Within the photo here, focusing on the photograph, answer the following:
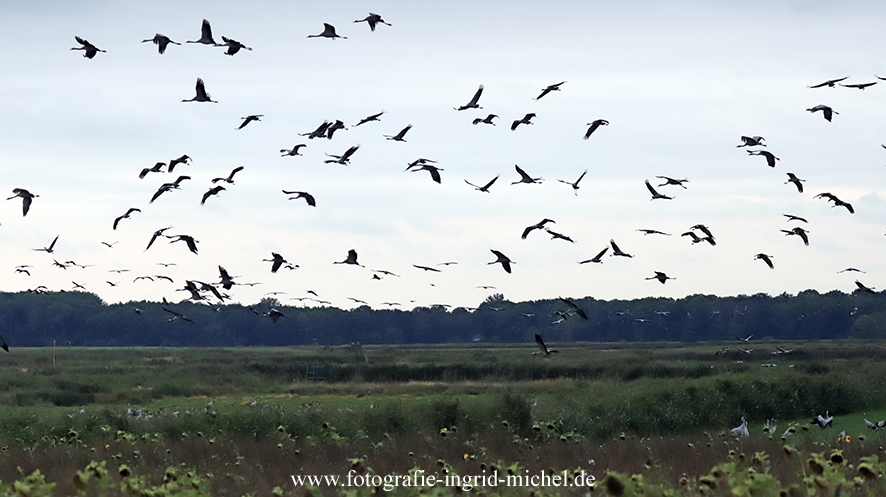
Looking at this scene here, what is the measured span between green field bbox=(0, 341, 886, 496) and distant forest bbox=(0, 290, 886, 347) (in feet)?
376

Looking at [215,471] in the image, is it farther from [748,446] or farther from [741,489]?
[741,489]

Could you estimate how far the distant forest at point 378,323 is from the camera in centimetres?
17125

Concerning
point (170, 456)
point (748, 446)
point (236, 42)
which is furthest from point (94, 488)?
point (236, 42)

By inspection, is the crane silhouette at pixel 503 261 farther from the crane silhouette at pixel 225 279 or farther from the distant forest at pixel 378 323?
the distant forest at pixel 378 323

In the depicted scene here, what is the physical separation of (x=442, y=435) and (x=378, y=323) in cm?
16245

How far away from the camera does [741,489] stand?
948 centimetres

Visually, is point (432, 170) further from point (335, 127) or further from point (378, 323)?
point (378, 323)

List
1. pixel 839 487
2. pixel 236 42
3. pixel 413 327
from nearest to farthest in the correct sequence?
1. pixel 839 487
2. pixel 236 42
3. pixel 413 327

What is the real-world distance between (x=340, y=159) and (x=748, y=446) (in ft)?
35.9

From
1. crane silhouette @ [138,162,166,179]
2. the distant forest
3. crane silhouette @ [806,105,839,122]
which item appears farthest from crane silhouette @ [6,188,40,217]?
the distant forest

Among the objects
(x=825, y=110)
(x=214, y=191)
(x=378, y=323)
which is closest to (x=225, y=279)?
(x=214, y=191)

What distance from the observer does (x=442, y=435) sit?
23672mm

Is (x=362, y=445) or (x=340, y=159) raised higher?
(x=340, y=159)

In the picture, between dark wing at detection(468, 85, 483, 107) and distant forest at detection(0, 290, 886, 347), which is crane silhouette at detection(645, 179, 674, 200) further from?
distant forest at detection(0, 290, 886, 347)
